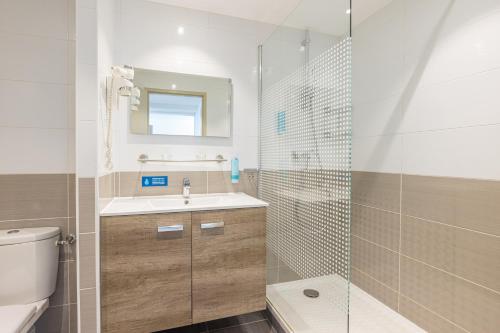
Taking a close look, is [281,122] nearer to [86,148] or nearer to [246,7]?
[246,7]

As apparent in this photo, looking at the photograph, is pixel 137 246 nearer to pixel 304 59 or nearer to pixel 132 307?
pixel 132 307

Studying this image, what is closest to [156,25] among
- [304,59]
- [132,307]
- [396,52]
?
[304,59]

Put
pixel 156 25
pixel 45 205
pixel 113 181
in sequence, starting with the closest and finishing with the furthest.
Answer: pixel 45 205 < pixel 113 181 < pixel 156 25

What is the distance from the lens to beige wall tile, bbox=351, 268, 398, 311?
179 cm

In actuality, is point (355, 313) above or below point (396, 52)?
below

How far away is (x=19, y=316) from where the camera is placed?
3.92ft

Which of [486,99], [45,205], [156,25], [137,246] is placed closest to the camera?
[486,99]

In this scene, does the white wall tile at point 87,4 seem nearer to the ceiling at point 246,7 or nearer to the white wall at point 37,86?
the white wall at point 37,86

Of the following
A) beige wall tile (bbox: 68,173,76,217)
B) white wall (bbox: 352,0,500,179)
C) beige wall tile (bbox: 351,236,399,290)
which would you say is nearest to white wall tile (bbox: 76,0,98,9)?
beige wall tile (bbox: 68,173,76,217)

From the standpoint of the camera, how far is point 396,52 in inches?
71.2

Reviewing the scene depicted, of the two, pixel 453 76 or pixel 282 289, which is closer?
pixel 453 76

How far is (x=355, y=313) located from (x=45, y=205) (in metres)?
2.14

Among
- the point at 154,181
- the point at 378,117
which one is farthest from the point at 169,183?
the point at 378,117

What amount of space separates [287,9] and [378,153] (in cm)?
136
